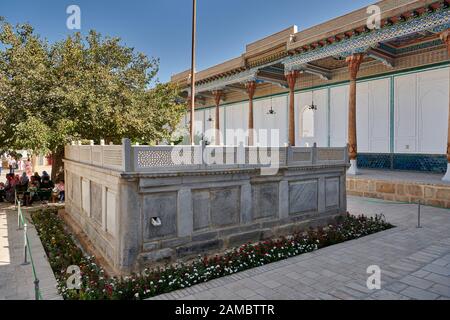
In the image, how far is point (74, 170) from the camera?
9625 mm

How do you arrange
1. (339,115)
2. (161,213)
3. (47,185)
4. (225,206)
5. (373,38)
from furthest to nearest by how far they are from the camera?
1. (339,115)
2. (47,185)
3. (373,38)
4. (225,206)
5. (161,213)

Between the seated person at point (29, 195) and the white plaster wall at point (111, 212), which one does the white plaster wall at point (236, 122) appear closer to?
the seated person at point (29, 195)

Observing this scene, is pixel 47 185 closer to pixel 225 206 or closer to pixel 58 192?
pixel 58 192

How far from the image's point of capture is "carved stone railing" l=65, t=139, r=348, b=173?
5.61 meters

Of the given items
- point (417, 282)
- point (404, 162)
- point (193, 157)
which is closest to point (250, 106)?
point (404, 162)

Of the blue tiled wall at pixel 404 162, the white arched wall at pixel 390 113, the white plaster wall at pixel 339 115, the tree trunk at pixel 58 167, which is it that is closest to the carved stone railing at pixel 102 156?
the tree trunk at pixel 58 167

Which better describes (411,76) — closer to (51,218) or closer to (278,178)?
(278,178)

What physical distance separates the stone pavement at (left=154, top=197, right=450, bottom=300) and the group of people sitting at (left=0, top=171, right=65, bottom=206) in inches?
412

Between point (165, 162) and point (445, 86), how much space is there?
14.5 m

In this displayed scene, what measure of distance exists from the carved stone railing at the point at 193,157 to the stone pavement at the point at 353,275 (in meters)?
2.31

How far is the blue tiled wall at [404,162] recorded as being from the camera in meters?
14.3

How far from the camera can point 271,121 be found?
23250mm

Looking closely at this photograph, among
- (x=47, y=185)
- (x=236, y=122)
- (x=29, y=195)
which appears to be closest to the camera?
(x=29, y=195)

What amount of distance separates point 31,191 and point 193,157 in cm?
A: 1022
